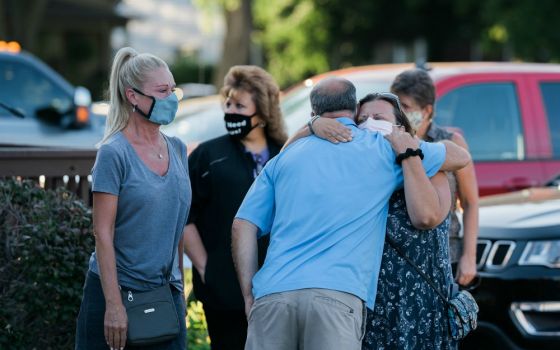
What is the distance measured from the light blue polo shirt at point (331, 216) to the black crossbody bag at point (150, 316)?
47 centimetres

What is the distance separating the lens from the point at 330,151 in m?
4.13

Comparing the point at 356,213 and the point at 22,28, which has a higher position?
the point at 356,213

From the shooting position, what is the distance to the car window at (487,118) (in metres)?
8.15

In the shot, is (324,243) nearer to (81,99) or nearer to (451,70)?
(451,70)

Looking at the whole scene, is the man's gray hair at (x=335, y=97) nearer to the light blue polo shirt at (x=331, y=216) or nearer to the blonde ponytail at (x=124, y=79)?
the light blue polo shirt at (x=331, y=216)

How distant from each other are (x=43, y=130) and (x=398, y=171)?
694 centimetres

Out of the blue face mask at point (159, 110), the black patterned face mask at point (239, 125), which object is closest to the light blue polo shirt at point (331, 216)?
the blue face mask at point (159, 110)

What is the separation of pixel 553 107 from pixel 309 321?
5100mm

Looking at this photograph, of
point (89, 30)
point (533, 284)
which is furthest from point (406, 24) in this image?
point (533, 284)

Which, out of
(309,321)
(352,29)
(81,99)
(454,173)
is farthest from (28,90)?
(352,29)

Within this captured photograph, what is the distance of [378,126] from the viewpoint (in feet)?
14.0

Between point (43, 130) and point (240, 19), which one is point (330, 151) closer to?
point (43, 130)

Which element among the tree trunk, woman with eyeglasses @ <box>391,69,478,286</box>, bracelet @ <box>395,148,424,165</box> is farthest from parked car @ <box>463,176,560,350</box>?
the tree trunk

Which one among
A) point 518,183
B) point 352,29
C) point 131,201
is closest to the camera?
point 131,201
